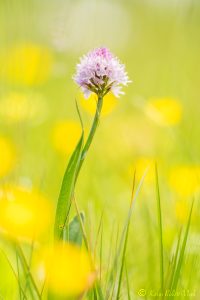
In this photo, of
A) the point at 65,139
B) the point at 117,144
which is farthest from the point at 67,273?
the point at 117,144

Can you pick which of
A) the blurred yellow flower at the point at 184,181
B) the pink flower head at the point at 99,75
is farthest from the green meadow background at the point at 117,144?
the pink flower head at the point at 99,75

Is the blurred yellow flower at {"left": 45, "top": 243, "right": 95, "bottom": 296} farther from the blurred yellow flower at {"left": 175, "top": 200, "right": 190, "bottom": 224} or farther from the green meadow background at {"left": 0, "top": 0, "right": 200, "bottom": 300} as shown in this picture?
the blurred yellow flower at {"left": 175, "top": 200, "right": 190, "bottom": 224}

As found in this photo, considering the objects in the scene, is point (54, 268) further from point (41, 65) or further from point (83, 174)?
point (41, 65)

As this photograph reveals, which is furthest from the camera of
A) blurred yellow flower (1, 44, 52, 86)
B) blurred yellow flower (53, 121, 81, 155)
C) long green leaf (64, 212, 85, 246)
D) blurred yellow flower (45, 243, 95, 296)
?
blurred yellow flower (1, 44, 52, 86)

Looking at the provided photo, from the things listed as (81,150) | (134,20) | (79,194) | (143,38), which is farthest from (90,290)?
(134,20)

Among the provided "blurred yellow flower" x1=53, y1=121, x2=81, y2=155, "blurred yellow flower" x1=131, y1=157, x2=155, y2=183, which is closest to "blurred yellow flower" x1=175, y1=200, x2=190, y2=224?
"blurred yellow flower" x1=131, y1=157, x2=155, y2=183

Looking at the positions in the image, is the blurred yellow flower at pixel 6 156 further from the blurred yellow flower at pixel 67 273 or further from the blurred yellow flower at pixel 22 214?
the blurred yellow flower at pixel 67 273
